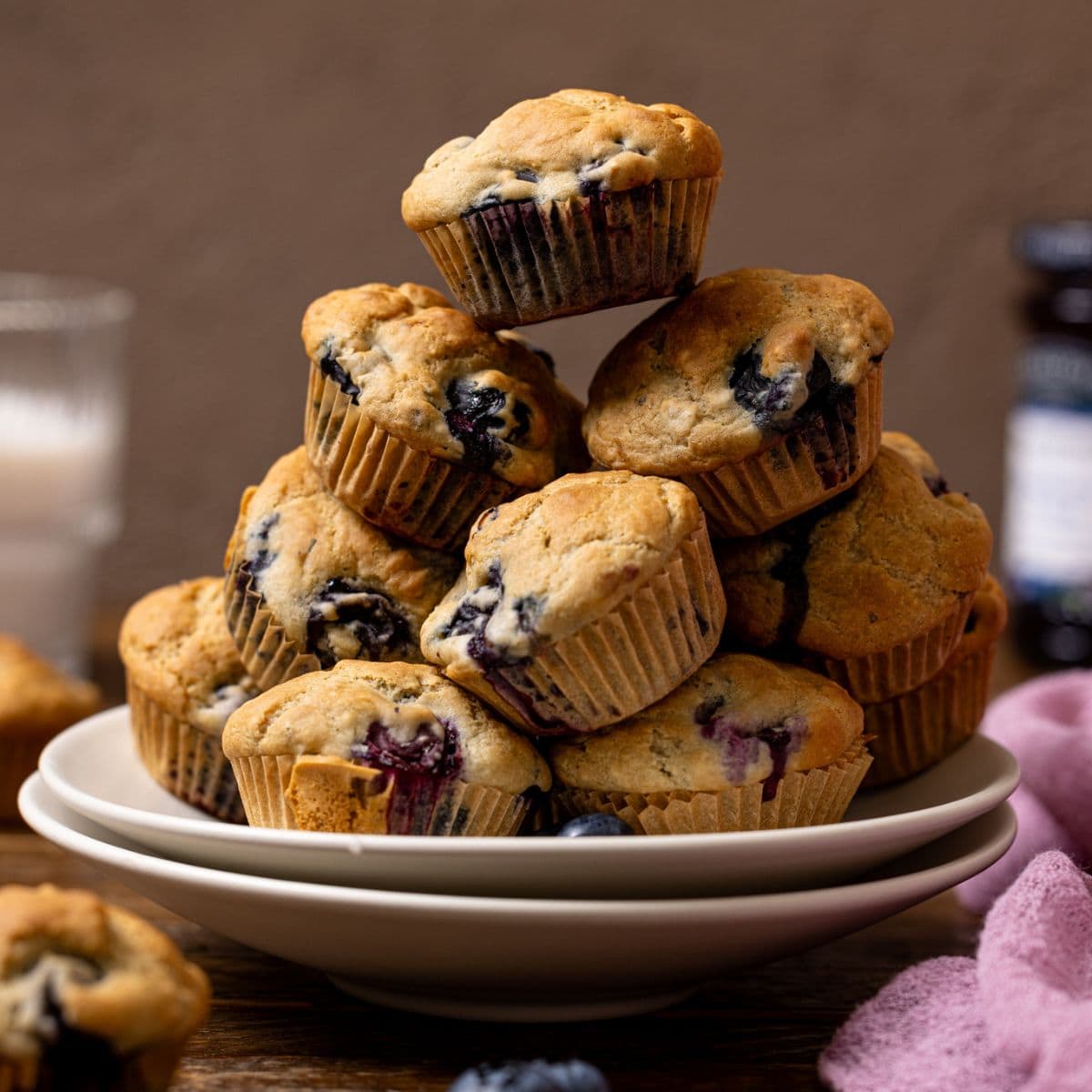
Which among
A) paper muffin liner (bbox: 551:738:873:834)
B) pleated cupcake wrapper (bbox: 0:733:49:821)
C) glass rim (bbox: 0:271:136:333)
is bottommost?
pleated cupcake wrapper (bbox: 0:733:49:821)

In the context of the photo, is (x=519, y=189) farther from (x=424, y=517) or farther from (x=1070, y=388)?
(x=1070, y=388)

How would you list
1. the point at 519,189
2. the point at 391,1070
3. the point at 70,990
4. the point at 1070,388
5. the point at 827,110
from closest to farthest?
the point at 70,990 → the point at 391,1070 → the point at 519,189 → the point at 1070,388 → the point at 827,110

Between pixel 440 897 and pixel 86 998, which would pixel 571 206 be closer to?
pixel 440 897

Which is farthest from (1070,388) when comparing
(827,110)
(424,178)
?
(424,178)

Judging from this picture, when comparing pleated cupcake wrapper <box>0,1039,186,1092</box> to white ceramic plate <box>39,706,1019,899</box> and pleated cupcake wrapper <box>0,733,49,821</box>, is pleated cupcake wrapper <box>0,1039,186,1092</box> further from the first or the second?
pleated cupcake wrapper <box>0,733,49,821</box>

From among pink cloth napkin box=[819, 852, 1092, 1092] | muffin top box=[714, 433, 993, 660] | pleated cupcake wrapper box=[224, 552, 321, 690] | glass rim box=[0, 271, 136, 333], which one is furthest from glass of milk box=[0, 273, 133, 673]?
pink cloth napkin box=[819, 852, 1092, 1092]

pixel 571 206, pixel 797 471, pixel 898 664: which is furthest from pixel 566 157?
pixel 898 664
